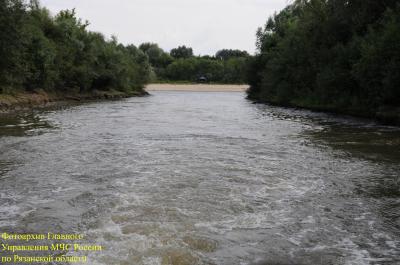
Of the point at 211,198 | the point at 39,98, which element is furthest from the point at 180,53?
the point at 211,198

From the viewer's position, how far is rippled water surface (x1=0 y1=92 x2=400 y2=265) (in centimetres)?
682

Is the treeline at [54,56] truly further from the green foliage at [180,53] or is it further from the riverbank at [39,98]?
the green foliage at [180,53]

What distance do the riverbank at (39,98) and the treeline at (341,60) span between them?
22907mm

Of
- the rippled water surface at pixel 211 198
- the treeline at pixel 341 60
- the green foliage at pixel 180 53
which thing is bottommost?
the rippled water surface at pixel 211 198

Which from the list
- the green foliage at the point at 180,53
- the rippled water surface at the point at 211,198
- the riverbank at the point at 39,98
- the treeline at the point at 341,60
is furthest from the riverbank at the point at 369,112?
the green foliage at the point at 180,53

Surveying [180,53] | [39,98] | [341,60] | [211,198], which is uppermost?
[180,53]

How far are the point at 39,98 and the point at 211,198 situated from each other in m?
35.8

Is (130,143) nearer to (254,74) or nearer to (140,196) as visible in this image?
(140,196)

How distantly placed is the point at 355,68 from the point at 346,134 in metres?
Answer: 10.2

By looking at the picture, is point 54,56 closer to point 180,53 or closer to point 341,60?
point 341,60

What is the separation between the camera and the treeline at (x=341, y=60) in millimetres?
26484

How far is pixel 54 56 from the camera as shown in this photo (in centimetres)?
4609

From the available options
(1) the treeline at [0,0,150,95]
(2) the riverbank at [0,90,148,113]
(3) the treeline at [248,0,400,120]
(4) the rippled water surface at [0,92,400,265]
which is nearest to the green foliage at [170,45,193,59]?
(1) the treeline at [0,0,150,95]

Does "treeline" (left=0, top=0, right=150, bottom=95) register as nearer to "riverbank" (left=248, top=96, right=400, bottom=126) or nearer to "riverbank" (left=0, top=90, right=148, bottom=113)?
"riverbank" (left=0, top=90, right=148, bottom=113)
